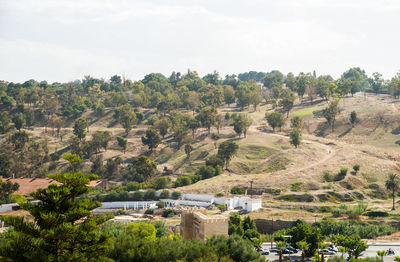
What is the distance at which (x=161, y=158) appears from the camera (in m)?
145

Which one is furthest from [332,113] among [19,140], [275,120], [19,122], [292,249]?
[19,122]

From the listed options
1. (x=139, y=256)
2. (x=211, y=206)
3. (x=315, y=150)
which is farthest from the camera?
(x=315, y=150)

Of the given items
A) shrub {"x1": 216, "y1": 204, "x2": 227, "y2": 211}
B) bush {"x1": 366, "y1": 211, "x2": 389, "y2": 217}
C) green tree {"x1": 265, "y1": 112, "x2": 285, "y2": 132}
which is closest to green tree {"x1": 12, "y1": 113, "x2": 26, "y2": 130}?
green tree {"x1": 265, "y1": 112, "x2": 285, "y2": 132}

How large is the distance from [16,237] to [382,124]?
460 ft

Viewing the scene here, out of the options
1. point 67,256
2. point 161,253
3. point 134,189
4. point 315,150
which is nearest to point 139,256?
point 161,253

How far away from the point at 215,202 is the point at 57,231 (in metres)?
71.5

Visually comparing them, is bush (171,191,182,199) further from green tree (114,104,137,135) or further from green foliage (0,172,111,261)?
green foliage (0,172,111,261)

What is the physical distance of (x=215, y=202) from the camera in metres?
103

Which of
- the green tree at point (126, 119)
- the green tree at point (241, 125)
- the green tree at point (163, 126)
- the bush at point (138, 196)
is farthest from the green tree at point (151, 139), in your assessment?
the bush at point (138, 196)

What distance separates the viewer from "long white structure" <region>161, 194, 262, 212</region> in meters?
98.2

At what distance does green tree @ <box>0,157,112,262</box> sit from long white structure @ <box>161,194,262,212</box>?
65.2m

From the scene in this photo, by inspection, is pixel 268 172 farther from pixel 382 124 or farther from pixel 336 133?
pixel 382 124

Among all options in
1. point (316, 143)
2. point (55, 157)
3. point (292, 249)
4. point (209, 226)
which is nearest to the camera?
point (209, 226)

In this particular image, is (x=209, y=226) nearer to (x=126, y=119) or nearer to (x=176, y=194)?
(x=176, y=194)
